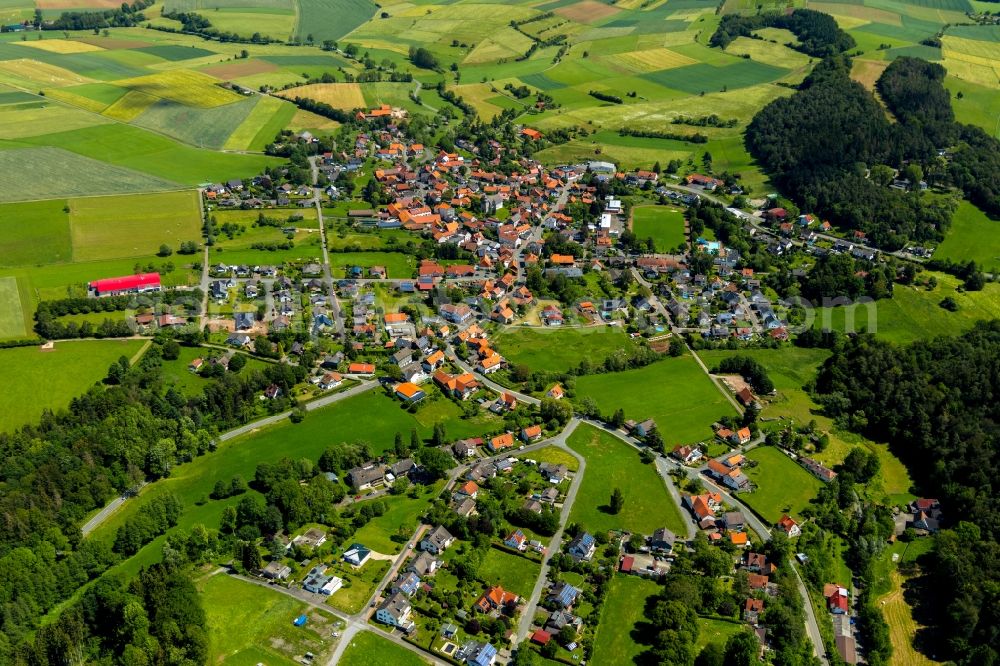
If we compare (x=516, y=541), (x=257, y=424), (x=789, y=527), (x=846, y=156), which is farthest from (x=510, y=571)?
(x=846, y=156)

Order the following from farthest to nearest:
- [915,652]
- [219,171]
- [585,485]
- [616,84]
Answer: [616,84], [219,171], [585,485], [915,652]

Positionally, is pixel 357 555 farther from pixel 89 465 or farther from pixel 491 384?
pixel 491 384

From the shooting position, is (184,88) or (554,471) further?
(184,88)

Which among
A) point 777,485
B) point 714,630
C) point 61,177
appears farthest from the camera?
point 61,177

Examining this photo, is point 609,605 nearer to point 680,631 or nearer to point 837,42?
point 680,631

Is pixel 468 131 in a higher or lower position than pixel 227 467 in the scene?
higher

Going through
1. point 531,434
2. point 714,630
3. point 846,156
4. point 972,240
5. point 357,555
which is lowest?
point 714,630

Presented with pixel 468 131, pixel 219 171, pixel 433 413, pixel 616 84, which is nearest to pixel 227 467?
pixel 433 413

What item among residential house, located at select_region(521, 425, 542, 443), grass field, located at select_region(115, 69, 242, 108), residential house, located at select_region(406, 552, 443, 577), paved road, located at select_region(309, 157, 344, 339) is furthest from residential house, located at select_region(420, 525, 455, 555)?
grass field, located at select_region(115, 69, 242, 108)
